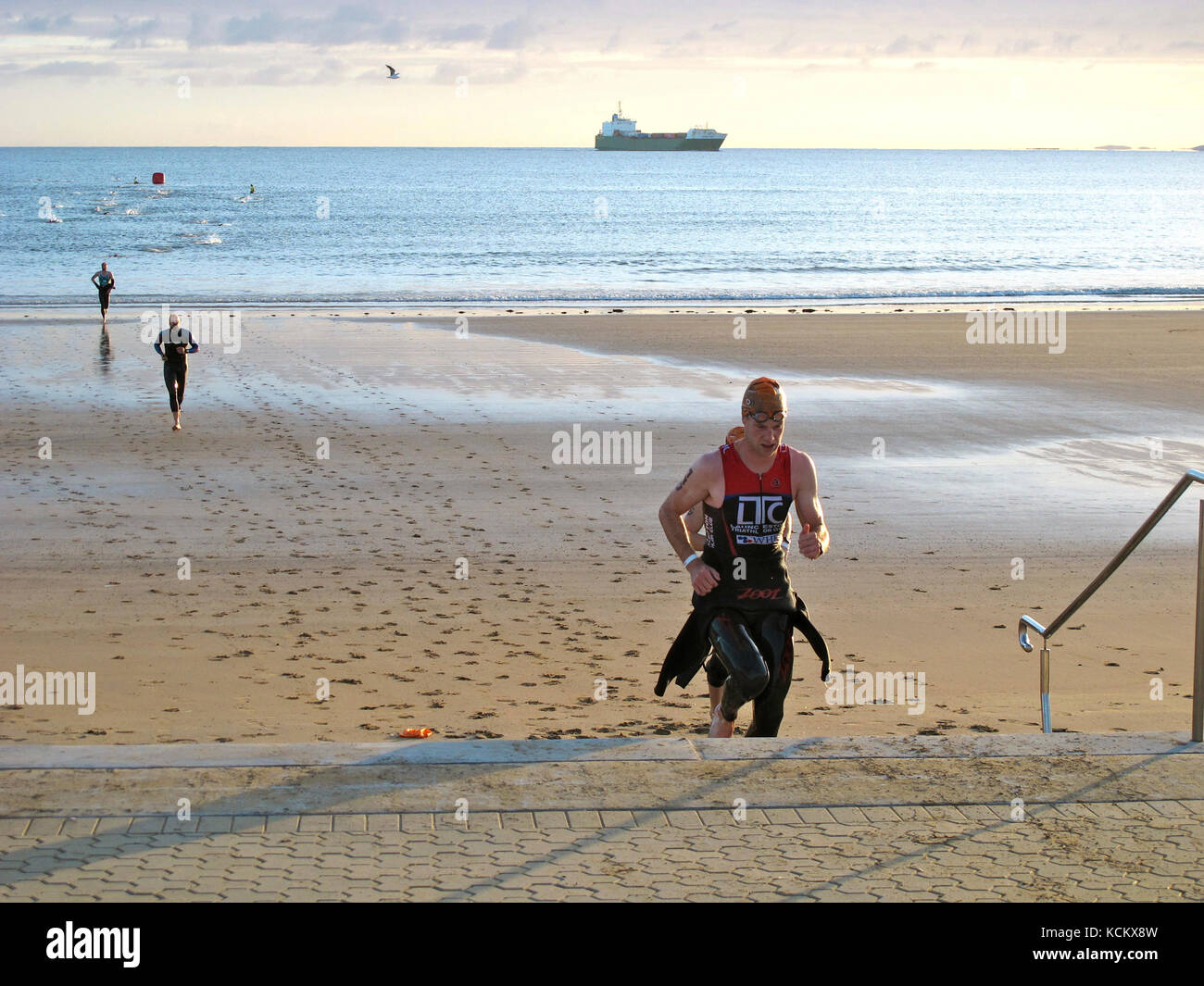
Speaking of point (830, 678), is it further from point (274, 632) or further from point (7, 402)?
point (7, 402)

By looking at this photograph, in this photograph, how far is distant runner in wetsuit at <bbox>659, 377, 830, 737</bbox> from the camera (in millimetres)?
5594

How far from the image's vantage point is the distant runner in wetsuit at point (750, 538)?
5594mm

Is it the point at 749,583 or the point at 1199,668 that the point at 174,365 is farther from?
the point at 1199,668

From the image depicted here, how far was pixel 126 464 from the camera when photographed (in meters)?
13.8

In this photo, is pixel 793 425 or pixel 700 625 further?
pixel 793 425

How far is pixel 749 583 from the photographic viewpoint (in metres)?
5.68

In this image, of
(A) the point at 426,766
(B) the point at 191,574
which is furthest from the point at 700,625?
(B) the point at 191,574

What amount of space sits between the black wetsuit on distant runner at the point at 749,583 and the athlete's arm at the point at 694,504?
0.17 ft

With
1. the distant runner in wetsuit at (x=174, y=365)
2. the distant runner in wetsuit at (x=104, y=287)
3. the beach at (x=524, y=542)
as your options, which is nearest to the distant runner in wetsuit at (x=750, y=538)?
the beach at (x=524, y=542)

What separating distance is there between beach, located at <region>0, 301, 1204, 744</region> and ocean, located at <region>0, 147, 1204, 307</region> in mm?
A: 18403

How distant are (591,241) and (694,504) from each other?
5976cm

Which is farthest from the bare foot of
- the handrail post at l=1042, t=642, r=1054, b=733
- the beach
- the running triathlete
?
the handrail post at l=1042, t=642, r=1054, b=733

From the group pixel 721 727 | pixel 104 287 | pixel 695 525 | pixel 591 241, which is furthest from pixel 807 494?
pixel 591 241

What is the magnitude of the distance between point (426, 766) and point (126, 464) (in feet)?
31.8
